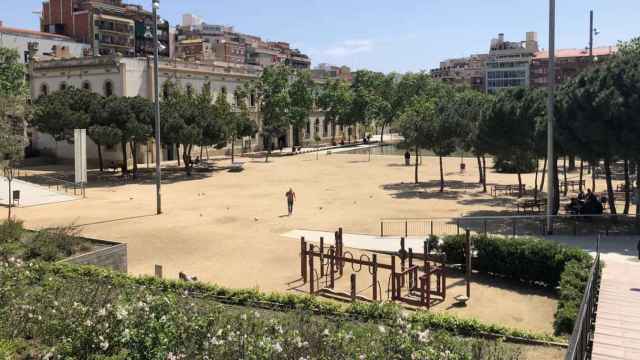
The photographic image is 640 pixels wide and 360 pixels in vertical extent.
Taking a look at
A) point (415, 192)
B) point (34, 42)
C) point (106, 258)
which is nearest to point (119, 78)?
point (34, 42)

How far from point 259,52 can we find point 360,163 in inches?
4333

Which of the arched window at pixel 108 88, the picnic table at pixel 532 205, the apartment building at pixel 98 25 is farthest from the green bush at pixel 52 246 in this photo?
the apartment building at pixel 98 25

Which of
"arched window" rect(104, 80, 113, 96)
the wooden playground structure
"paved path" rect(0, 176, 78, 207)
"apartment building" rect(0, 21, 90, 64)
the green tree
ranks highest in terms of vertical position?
"apartment building" rect(0, 21, 90, 64)

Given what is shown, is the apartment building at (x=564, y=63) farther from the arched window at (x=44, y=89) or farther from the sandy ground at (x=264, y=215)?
the arched window at (x=44, y=89)

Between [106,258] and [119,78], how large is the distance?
160ft

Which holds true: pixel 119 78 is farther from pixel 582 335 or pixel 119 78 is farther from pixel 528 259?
pixel 582 335

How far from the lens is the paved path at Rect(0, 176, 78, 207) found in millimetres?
38397

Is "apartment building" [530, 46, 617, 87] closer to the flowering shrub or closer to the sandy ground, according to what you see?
the sandy ground

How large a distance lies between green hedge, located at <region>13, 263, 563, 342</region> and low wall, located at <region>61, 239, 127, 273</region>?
5.41 feet

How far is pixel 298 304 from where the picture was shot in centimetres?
1336

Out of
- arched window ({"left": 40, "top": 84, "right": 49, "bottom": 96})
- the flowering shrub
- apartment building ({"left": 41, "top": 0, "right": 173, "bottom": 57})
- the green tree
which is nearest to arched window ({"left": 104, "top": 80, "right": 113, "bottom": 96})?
arched window ({"left": 40, "top": 84, "right": 49, "bottom": 96})

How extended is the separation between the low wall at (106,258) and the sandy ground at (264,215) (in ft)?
3.67

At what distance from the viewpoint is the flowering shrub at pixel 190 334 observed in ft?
28.4

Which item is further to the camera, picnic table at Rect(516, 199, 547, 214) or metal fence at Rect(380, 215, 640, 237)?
picnic table at Rect(516, 199, 547, 214)
